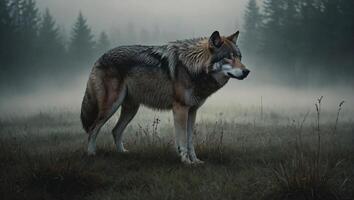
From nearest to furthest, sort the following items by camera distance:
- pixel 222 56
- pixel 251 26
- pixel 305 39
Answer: pixel 222 56 → pixel 305 39 → pixel 251 26

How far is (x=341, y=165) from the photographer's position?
537 centimetres

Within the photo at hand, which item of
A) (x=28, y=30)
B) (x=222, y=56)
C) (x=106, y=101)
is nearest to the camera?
(x=222, y=56)

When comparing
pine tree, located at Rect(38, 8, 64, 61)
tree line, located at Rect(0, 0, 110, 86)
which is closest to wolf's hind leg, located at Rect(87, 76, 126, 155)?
tree line, located at Rect(0, 0, 110, 86)

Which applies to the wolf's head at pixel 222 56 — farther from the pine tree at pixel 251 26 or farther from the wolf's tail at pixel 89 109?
the pine tree at pixel 251 26

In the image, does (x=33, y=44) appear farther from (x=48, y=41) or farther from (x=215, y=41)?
(x=215, y=41)

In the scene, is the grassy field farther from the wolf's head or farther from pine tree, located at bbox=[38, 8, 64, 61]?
pine tree, located at bbox=[38, 8, 64, 61]

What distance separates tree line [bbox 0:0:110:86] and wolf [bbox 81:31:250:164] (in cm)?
1988

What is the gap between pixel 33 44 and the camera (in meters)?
29.3

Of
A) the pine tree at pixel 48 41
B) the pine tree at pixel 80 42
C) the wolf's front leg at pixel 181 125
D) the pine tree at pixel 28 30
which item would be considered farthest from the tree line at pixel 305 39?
the wolf's front leg at pixel 181 125

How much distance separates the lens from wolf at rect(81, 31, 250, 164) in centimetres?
578

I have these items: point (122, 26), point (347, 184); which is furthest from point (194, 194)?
point (122, 26)

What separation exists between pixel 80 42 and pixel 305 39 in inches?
774

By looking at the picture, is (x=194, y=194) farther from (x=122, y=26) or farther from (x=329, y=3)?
(x=122, y=26)

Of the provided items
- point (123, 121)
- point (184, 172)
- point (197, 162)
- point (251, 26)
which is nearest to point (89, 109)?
point (123, 121)
